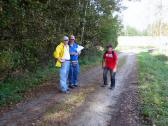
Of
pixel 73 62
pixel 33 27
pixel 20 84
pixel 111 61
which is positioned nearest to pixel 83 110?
pixel 73 62

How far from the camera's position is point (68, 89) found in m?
11.4

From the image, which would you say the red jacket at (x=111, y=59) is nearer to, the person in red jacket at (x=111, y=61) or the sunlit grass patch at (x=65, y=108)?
the person in red jacket at (x=111, y=61)

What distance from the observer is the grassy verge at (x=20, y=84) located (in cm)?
971

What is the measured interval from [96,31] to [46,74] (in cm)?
861

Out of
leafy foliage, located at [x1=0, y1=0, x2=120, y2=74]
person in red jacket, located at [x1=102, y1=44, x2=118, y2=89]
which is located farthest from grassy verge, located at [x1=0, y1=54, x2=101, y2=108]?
person in red jacket, located at [x1=102, y1=44, x2=118, y2=89]

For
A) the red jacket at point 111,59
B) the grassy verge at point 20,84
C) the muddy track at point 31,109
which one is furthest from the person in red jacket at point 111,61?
the grassy verge at point 20,84

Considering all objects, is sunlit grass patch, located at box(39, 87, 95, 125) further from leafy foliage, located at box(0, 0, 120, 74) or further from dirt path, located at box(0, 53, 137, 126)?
leafy foliage, located at box(0, 0, 120, 74)

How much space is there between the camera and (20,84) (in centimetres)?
1155

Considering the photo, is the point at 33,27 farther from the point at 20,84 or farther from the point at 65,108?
the point at 65,108

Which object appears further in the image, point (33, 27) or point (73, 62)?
point (33, 27)

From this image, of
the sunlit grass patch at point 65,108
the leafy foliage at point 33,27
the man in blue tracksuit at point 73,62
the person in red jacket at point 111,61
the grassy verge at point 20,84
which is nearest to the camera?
the sunlit grass patch at point 65,108

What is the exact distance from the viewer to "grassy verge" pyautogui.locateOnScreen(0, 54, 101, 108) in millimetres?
9706

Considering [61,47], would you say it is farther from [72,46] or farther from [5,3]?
[5,3]

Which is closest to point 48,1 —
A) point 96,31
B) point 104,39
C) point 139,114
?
point 139,114
